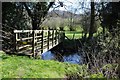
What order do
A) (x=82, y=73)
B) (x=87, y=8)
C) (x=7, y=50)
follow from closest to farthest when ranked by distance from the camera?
(x=82, y=73)
(x=7, y=50)
(x=87, y=8)

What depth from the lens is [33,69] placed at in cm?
750

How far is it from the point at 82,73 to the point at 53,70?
1919 millimetres

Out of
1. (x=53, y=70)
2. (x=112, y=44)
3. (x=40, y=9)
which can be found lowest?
(x=53, y=70)

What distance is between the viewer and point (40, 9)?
1805cm

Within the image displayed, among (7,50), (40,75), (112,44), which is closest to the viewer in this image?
(40,75)

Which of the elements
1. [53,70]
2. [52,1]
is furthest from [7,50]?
[52,1]

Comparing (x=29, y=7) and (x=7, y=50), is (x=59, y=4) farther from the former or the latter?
(x=7, y=50)

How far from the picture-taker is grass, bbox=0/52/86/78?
674cm

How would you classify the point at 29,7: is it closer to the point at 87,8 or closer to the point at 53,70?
the point at 87,8

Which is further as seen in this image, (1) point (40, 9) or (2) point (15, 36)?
(1) point (40, 9)

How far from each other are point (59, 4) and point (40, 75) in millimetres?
12717

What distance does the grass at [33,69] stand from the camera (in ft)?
22.1

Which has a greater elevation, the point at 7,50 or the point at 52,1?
the point at 52,1

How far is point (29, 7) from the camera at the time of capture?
1744cm
